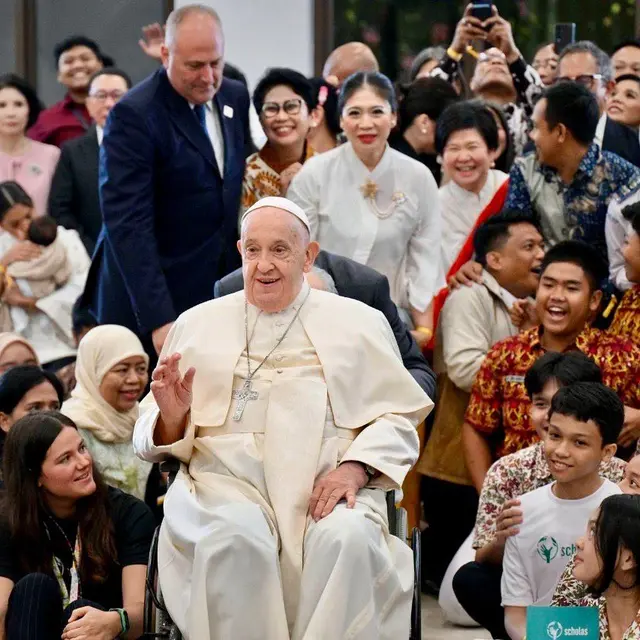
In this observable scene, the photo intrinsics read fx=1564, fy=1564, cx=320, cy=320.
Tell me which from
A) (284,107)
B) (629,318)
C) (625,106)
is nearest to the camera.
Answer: (629,318)

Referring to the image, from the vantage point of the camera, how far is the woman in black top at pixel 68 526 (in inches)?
165

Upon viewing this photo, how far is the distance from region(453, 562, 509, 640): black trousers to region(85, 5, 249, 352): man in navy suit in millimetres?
1267

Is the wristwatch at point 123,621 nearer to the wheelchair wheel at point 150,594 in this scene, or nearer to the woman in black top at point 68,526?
the woman in black top at point 68,526

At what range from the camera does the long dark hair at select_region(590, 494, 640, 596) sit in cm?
376

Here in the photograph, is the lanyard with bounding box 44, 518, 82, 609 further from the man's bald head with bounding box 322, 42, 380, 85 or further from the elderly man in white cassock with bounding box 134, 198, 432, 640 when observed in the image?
the man's bald head with bounding box 322, 42, 380, 85

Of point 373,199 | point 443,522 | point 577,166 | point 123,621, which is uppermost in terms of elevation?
point 577,166

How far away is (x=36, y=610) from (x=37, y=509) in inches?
13.7

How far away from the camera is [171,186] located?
5.30 metres

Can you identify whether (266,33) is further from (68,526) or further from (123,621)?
(123,621)

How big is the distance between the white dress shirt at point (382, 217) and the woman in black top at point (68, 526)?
1479 millimetres

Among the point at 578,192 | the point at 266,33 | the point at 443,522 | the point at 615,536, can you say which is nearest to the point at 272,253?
the point at 615,536

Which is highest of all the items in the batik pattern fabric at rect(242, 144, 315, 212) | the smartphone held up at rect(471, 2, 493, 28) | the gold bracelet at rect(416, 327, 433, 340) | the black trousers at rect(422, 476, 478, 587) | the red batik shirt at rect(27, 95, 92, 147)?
the smartphone held up at rect(471, 2, 493, 28)

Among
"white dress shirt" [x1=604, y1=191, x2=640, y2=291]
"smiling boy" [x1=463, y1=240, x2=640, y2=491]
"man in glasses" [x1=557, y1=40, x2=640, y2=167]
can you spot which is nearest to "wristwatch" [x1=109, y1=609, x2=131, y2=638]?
"smiling boy" [x1=463, y1=240, x2=640, y2=491]

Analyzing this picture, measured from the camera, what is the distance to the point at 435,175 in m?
6.40
